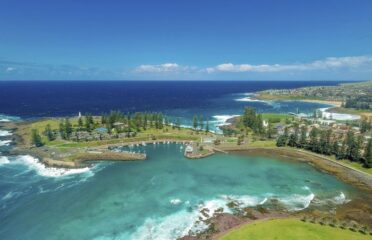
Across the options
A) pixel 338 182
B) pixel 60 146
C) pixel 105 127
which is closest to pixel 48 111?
pixel 105 127

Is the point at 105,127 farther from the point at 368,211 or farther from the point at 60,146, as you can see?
the point at 368,211

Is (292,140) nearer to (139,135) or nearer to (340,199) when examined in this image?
(340,199)

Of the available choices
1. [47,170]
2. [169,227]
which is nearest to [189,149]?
[47,170]

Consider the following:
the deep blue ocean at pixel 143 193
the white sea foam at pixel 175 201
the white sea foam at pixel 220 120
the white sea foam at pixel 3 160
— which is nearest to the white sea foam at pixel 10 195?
the deep blue ocean at pixel 143 193

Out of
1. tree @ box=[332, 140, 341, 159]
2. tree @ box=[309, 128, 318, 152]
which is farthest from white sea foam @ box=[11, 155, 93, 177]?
tree @ box=[332, 140, 341, 159]

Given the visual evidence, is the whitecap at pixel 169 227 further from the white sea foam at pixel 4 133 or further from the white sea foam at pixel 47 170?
the white sea foam at pixel 4 133

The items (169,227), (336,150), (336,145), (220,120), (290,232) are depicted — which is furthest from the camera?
(220,120)
